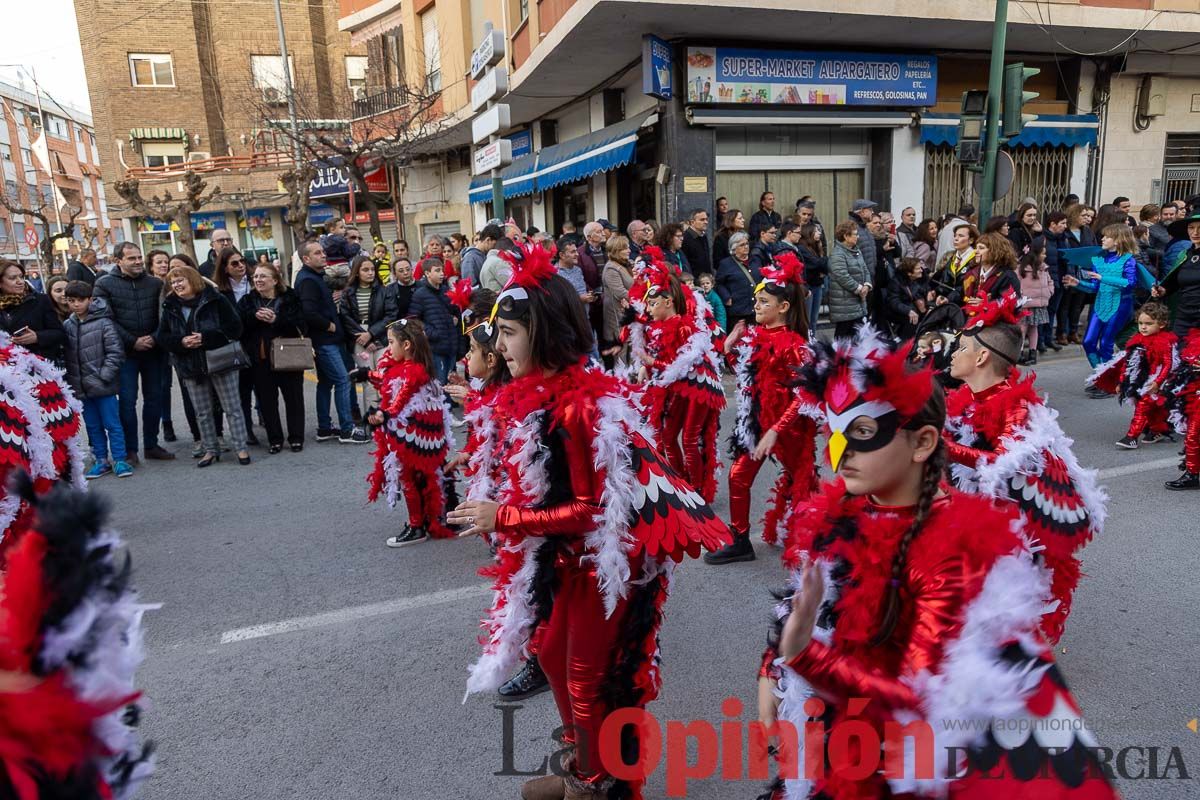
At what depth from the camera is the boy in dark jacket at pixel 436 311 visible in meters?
8.27

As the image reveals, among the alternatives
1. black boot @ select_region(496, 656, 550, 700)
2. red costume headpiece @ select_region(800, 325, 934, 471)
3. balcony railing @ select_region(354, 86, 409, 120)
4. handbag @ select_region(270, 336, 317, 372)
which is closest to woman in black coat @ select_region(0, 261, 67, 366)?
handbag @ select_region(270, 336, 317, 372)

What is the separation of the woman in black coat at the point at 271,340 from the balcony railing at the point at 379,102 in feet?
47.1

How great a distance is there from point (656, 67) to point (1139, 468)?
27.5 feet

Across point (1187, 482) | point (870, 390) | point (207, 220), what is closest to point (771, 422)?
point (870, 390)

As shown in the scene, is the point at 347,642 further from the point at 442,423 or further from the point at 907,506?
the point at 907,506

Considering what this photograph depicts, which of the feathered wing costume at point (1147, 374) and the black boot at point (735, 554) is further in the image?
the feathered wing costume at point (1147, 374)

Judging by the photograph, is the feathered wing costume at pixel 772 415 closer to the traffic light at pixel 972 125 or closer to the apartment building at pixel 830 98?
the apartment building at pixel 830 98

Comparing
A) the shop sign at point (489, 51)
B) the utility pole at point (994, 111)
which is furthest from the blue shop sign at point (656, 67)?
the utility pole at point (994, 111)

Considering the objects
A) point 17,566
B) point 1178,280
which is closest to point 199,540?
point 17,566

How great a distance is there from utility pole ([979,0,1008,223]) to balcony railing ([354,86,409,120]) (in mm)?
14592

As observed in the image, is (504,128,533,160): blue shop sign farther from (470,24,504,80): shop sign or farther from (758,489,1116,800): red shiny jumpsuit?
(758,489,1116,800): red shiny jumpsuit

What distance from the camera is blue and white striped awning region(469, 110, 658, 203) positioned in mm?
12906

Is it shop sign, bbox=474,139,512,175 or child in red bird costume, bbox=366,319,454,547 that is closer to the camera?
child in red bird costume, bbox=366,319,454,547

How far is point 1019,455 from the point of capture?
9.67 feet
